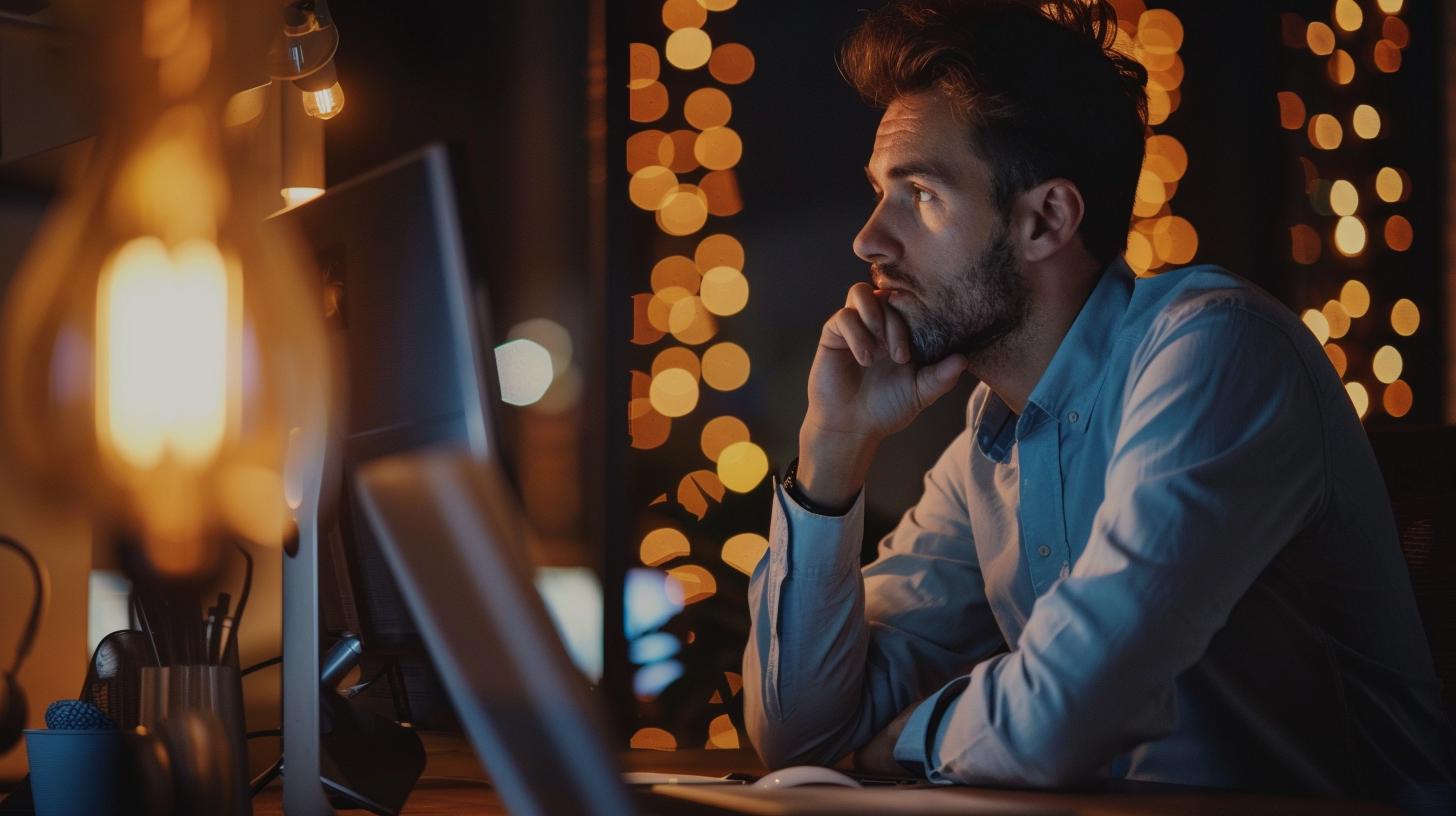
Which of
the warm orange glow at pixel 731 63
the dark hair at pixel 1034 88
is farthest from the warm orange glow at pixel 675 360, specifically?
the dark hair at pixel 1034 88

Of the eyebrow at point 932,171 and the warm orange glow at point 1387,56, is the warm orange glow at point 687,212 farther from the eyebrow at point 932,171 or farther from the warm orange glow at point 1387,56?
the warm orange glow at point 1387,56

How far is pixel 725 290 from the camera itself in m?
2.49

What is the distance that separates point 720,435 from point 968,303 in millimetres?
1241

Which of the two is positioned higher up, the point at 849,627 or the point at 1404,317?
Result: the point at 1404,317

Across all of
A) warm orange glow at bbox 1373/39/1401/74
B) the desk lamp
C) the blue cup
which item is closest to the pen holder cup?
the blue cup

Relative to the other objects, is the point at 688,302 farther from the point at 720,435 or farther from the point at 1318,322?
the point at 1318,322

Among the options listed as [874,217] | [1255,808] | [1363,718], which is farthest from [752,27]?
[1255,808]

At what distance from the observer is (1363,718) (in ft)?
3.49

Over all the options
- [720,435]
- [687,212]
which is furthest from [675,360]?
[687,212]

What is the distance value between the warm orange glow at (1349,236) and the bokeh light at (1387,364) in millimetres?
218

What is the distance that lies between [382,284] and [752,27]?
1.72 m

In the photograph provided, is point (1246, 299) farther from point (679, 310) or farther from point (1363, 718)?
point (679, 310)

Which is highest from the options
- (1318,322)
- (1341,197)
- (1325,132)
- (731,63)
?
(731,63)

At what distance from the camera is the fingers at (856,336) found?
1.28m
